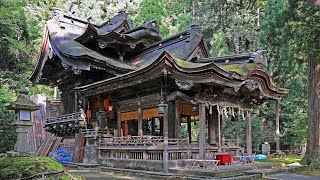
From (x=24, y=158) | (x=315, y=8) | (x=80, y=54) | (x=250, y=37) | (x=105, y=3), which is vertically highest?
(x=105, y=3)

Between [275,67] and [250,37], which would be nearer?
[275,67]

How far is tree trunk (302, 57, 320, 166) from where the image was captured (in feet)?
45.5

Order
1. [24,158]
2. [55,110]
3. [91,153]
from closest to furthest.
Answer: [24,158] < [91,153] < [55,110]

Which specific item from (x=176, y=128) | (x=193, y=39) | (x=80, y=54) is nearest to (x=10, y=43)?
(x=80, y=54)

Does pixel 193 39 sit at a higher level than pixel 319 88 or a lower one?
higher

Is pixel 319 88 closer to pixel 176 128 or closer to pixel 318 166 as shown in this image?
pixel 318 166

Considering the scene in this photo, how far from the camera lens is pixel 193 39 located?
1628cm

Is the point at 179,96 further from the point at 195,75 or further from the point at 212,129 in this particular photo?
the point at 212,129

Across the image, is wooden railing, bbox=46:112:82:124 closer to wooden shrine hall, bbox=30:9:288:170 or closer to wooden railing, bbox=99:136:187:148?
wooden shrine hall, bbox=30:9:288:170

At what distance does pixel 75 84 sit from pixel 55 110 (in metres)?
4.03

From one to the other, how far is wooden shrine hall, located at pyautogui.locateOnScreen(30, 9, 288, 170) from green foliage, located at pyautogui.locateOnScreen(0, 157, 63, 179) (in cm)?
527

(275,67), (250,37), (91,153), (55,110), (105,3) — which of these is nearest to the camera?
(91,153)

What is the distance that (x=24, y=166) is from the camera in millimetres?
7160

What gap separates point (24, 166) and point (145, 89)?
769cm
